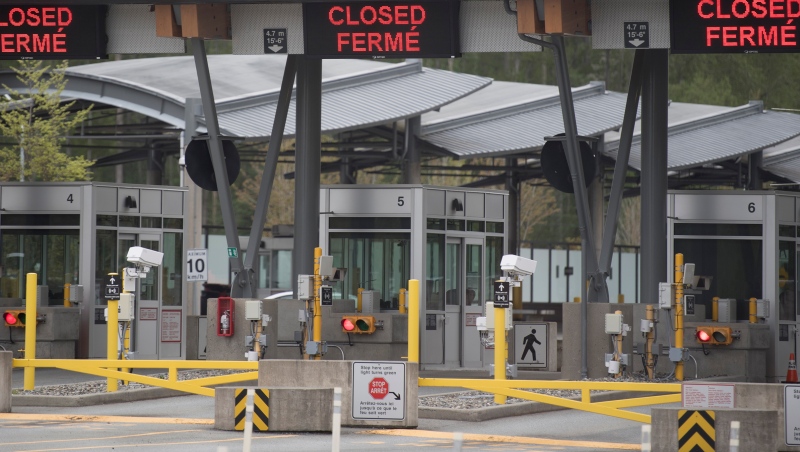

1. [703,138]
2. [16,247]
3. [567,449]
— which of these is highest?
[703,138]

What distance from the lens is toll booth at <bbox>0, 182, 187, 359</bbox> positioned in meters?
25.7

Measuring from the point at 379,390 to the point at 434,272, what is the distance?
9117 mm

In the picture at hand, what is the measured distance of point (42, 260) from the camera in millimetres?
26188

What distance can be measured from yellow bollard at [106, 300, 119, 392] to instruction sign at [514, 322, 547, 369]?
619 centimetres

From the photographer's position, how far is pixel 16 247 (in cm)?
2639

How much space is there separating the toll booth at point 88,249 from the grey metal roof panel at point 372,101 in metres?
3.60

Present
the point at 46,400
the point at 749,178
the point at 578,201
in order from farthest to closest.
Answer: the point at 749,178 < the point at 578,201 < the point at 46,400

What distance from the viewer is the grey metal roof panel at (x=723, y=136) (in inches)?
1420

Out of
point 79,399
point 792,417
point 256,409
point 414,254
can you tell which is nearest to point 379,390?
point 256,409

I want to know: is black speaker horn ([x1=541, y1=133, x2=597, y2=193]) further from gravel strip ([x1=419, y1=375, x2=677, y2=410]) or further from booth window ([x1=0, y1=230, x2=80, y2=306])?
booth window ([x1=0, y1=230, x2=80, y2=306])

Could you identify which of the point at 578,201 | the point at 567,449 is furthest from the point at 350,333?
the point at 567,449

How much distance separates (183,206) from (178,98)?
5.15 metres

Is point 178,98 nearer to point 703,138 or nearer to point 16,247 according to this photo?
point 16,247

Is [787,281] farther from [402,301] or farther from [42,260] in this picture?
[42,260]
